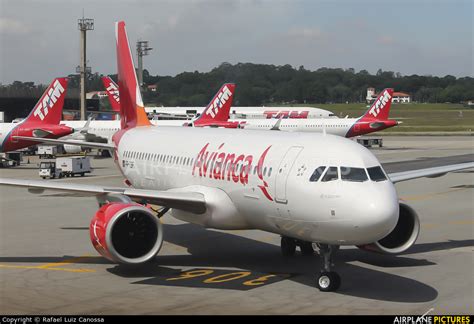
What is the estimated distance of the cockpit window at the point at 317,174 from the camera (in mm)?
16891

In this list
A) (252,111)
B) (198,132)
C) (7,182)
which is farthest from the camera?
(252,111)

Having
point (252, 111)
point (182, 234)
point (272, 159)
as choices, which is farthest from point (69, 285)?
point (252, 111)

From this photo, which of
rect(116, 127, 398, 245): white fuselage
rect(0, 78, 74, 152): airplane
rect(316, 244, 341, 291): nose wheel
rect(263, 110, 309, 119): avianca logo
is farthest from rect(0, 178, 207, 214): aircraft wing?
rect(263, 110, 309, 119): avianca logo

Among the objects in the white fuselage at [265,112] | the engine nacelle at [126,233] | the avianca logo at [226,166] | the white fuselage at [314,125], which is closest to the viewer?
the engine nacelle at [126,233]

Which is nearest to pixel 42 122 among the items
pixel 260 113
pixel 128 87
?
pixel 128 87

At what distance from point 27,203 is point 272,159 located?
67.9 feet

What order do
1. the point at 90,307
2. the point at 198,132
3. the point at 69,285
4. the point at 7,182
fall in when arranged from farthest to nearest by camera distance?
the point at 198,132, the point at 7,182, the point at 69,285, the point at 90,307

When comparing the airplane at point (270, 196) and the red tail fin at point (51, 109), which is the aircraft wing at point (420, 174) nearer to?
the airplane at point (270, 196)

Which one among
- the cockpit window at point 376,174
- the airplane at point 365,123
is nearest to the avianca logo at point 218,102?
the airplane at point 365,123

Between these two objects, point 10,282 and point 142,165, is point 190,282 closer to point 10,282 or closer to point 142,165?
point 10,282

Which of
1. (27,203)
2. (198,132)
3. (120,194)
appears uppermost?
(198,132)

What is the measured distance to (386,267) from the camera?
810 inches

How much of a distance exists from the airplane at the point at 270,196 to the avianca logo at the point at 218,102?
1869 inches

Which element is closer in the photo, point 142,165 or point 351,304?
point 351,304
